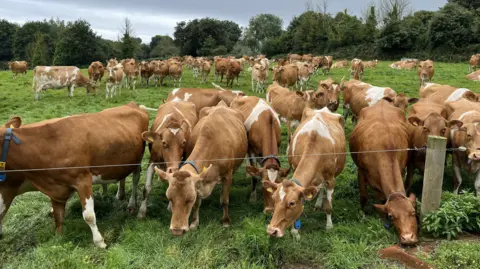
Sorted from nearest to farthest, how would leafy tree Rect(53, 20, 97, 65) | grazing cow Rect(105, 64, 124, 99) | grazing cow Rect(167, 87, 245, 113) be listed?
grazing cow Rect(167, 87, 245, 113) < grazing cow Rect(105, 64, 124, 99) < leafy tree Rect(53, 20, 97, 65)

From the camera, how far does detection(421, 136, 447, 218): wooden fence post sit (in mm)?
5309

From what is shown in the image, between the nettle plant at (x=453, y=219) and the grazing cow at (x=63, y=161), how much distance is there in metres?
4.49

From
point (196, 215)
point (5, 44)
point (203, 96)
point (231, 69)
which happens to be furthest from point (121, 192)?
point (5, 44)

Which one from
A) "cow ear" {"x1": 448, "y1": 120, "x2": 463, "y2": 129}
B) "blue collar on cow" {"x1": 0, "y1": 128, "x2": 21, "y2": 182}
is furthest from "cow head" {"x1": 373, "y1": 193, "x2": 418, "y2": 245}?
"blue collar on cow" {"x1": 0, "y1": 128, "x2": 21, "y2": 182}

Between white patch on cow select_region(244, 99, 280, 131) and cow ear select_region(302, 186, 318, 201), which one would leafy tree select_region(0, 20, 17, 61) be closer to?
white patch on cow select_region(244, 99, 280, 131)

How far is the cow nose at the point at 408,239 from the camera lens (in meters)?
4.97

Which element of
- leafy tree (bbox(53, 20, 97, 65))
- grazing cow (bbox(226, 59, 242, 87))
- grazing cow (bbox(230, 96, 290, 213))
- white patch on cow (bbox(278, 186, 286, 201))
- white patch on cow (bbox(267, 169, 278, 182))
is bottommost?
white patch on cow (bbox(267, 169, 278, 182))

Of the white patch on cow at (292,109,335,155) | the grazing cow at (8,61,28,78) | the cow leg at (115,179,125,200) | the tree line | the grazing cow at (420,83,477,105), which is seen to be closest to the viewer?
the white patch on cow at (292,109,335,155)

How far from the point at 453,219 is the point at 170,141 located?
422 cm

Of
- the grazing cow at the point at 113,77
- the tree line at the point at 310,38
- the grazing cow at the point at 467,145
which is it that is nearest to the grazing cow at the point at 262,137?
the grazing cow at the point at 467,145

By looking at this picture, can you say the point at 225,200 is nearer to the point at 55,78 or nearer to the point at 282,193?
the point at 282,193

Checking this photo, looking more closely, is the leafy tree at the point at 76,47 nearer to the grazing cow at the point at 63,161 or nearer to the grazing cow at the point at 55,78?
the grazing cow at the point at 55,78

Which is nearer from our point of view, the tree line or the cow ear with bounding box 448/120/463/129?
the cow ear with bounding box 448/120/463/129

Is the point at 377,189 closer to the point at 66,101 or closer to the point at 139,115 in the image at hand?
the point at 139,115
